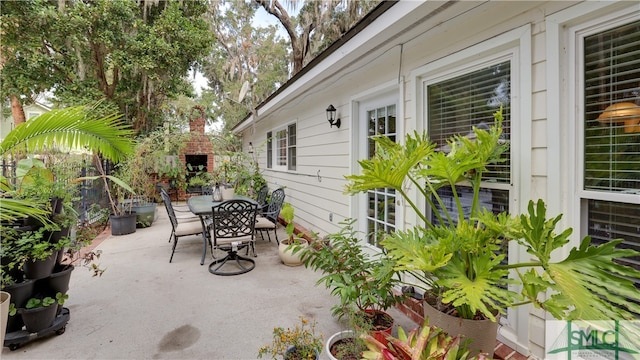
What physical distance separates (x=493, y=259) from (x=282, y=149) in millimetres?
5505

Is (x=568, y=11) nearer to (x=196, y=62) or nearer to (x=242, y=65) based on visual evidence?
(x=196, y=62)

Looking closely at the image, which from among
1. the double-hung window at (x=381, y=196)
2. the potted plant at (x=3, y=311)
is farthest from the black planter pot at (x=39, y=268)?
the double-hung window at (x=381, y=196)

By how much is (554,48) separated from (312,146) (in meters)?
3.48

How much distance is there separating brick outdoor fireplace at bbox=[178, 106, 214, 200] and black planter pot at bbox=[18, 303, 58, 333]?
768 cm

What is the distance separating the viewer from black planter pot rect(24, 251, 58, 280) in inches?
→ 84.3

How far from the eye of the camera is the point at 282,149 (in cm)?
667

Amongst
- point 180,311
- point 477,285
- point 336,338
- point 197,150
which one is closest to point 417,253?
point 477,285

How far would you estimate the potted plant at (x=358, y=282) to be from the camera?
1.88m

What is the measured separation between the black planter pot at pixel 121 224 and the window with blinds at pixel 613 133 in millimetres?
6441

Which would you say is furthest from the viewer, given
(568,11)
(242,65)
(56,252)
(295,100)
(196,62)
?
(242,65)

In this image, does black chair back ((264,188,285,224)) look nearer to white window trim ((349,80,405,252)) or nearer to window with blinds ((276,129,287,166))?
white window trim ((349,80,405,252))

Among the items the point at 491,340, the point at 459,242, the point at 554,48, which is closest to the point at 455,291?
the point at 459,242

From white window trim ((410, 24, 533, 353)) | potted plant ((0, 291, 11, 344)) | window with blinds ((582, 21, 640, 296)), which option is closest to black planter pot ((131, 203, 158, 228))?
potted plant ((0, 291, 11, 344))

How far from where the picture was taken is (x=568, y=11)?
5.24ft
